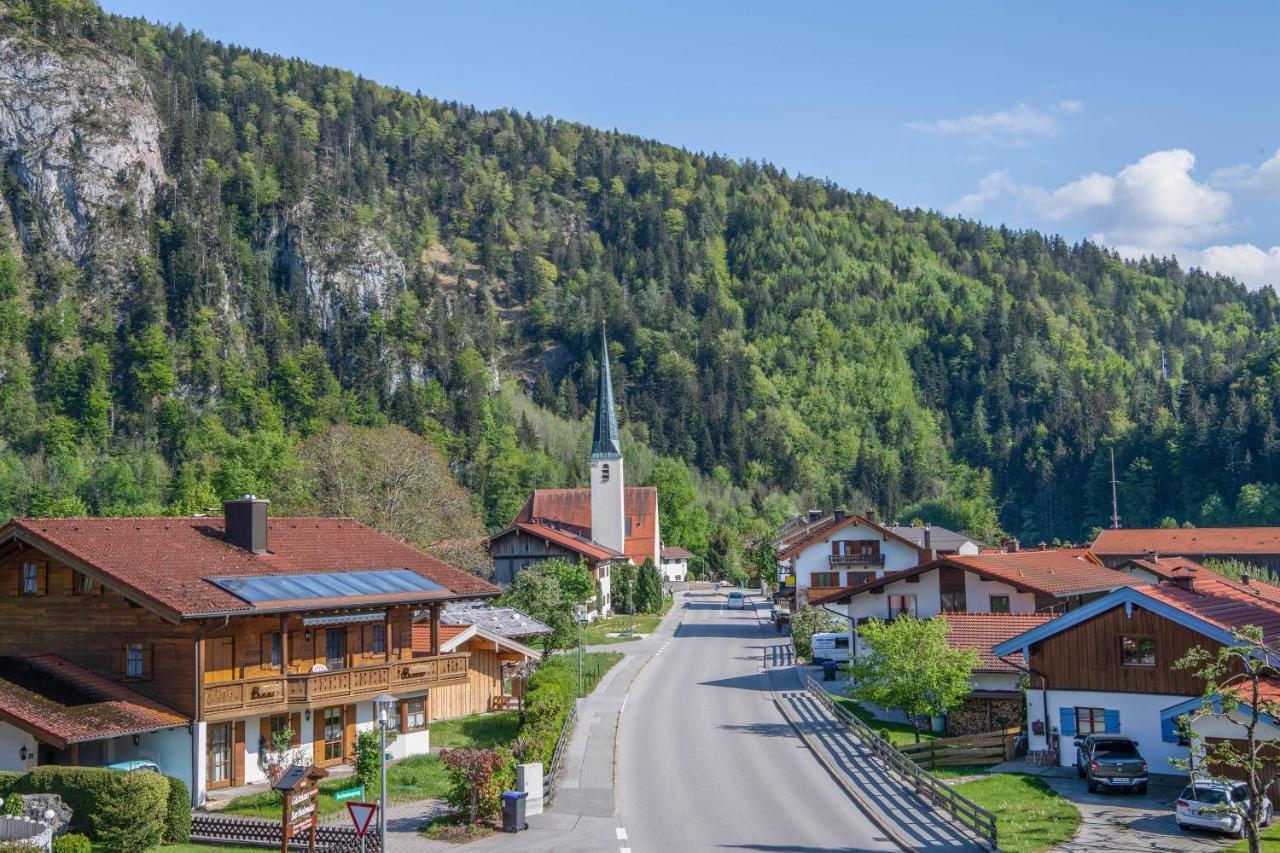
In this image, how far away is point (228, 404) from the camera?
498ft

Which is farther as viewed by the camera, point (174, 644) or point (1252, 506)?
point (1252, 506)

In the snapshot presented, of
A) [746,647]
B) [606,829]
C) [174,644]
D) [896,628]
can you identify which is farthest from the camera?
[746,647]

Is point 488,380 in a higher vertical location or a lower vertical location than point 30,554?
higher

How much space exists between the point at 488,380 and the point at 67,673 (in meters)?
160

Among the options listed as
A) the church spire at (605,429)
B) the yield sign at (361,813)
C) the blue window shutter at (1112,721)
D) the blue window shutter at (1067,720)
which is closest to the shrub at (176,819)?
the yield sign at (361,813)

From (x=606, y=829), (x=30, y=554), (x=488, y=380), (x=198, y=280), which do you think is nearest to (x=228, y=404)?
(x=198, y=280)

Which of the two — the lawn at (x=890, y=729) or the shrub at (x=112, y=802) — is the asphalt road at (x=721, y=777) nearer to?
the lawn at (x=890, y=729)

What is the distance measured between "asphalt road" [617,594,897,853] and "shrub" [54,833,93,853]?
11.3 m

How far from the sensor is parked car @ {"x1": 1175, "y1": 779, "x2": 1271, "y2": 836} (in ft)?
85.1

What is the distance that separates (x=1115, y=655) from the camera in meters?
34.3

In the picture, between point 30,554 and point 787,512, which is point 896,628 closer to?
point 30,554

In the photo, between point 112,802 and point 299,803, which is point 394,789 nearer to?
point 299,803

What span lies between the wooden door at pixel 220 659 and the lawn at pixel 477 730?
9.04 m

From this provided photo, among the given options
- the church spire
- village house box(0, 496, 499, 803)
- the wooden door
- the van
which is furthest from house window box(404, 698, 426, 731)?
the church spire
